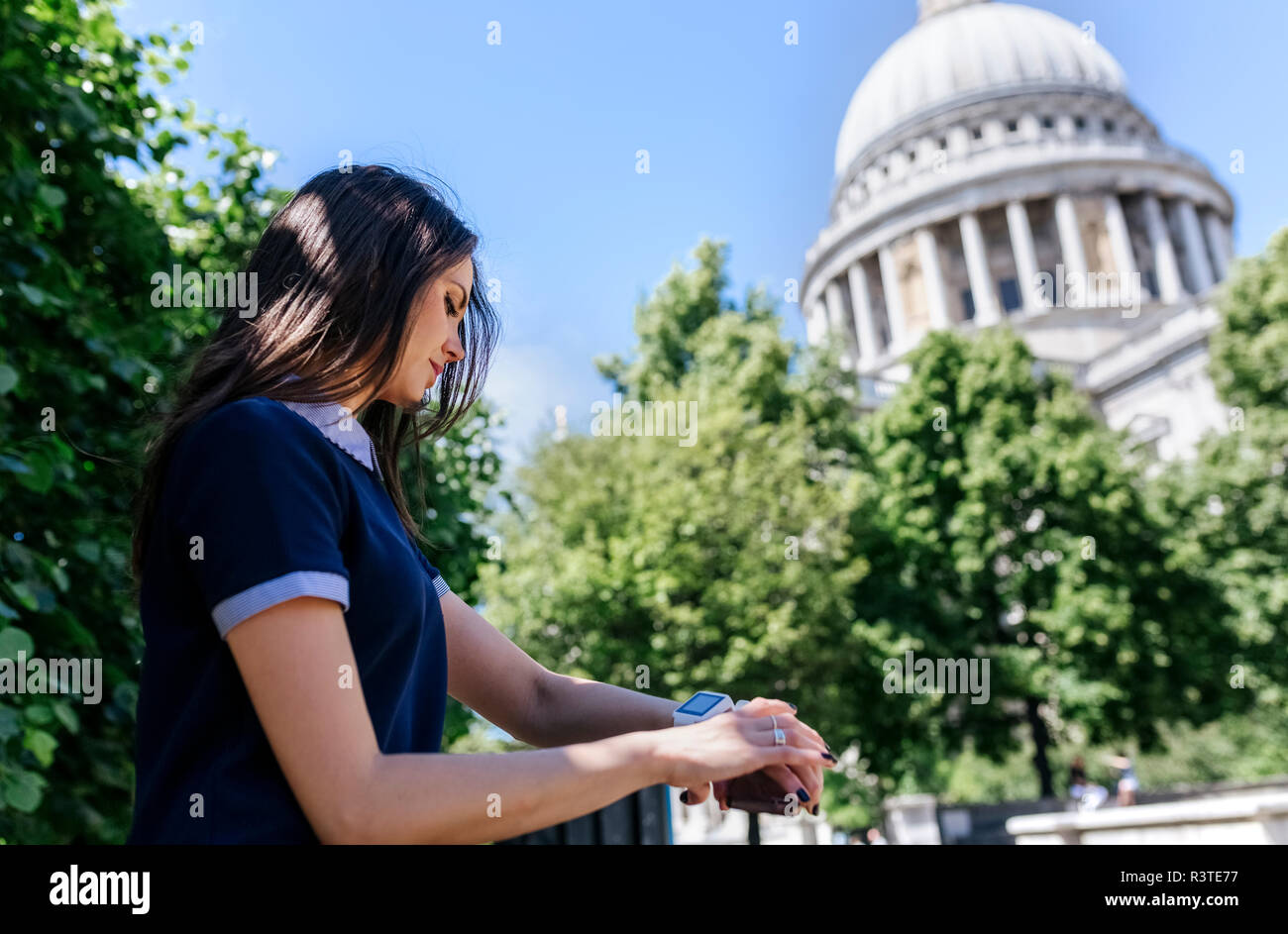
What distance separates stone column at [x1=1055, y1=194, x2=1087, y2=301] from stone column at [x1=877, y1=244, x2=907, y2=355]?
7.17 metres

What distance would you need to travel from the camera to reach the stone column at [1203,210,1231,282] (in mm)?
52188

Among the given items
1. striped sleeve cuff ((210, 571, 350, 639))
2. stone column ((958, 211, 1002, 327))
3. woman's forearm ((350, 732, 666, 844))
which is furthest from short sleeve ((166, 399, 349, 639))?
stone column ((958, 211, 1002, 327))

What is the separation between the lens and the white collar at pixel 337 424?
149 centimetres

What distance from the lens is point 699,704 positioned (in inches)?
63.4

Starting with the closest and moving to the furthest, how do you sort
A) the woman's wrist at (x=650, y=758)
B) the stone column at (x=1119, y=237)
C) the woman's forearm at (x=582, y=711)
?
the woman's wrist at (x=650, y=758)
the woman's forearm at (x=582, y=711)
the stone column at (x=1119, y=237)

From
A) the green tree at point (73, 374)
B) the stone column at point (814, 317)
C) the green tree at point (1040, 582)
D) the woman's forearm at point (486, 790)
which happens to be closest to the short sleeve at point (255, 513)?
the woman's forearm at point (486, 790)

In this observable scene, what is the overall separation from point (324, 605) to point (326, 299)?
1.67 feet

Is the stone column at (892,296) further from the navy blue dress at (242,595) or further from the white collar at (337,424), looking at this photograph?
the navy blue dress at (242,595)

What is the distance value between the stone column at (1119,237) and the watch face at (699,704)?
169ft

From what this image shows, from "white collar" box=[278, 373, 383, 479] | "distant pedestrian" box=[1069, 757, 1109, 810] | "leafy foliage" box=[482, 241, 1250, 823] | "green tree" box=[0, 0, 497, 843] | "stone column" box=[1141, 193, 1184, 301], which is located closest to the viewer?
"white collar" box=[278, 373, 383, 479]

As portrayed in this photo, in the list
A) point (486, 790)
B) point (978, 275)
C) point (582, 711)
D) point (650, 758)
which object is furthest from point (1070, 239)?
point (486, 790)

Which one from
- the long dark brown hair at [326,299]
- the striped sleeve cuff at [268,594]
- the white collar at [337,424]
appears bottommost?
the striped sleeve cuff at [268,594]

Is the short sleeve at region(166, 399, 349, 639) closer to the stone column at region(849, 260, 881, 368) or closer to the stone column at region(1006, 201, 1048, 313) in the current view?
the stone column at region(1006, 201, 1048, 313)

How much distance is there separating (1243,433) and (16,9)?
2606cm
